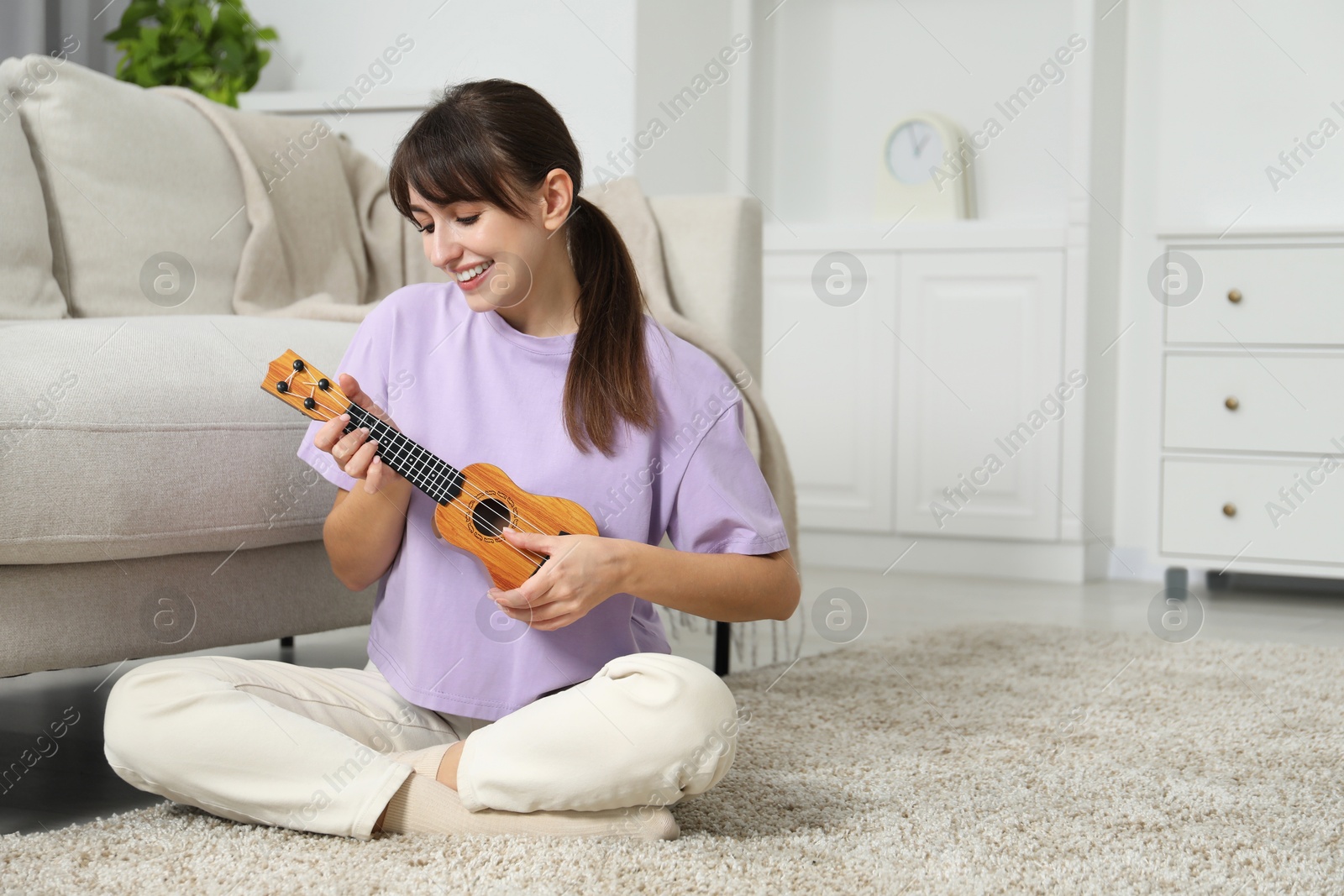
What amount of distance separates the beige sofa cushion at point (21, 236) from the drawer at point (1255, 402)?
1960mm

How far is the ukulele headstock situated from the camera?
3.14 ft

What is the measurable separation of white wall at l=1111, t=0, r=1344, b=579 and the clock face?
1.42ft

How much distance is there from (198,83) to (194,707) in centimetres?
209

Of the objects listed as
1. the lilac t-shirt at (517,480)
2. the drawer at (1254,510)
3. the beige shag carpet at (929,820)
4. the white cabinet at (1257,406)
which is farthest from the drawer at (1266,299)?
the lilac t-shirt at (517,480)

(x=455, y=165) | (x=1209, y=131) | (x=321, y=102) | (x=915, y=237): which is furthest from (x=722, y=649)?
(x=1209, y=131)

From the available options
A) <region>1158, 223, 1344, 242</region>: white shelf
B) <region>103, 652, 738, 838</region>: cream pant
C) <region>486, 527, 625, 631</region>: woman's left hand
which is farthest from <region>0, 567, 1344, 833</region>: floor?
<region>1158, 223, 1344, 242</region>: white shelf

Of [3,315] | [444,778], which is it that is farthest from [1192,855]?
[3,315]

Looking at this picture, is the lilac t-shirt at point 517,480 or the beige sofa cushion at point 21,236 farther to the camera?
the beige sofa cushion at point 21,236

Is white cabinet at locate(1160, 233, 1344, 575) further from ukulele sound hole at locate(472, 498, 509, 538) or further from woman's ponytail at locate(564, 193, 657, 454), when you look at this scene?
ukulele sound hole at locate(472, 498, 509, 538)

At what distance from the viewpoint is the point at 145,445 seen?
1068 mm

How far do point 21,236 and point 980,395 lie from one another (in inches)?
80.1

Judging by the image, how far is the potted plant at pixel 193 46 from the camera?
2.59 metres

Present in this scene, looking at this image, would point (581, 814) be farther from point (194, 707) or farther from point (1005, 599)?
point (1005, 599)

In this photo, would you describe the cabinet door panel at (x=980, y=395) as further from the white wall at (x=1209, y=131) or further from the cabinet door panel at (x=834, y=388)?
the white wall at (x=1209, y=131)
